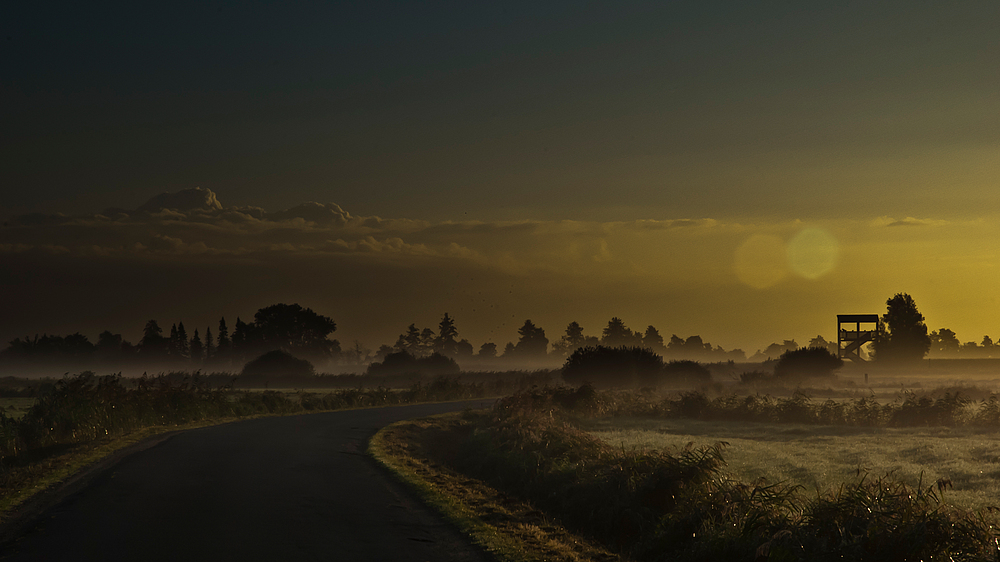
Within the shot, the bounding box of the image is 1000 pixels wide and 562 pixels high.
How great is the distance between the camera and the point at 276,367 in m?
98.6

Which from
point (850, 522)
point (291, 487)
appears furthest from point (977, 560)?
→ point (291, 487)

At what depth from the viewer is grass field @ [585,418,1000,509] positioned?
1866 cm

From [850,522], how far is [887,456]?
53.3 feet

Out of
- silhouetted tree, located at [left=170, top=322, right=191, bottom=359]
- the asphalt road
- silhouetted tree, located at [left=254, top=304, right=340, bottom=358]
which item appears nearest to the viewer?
the asphalt road

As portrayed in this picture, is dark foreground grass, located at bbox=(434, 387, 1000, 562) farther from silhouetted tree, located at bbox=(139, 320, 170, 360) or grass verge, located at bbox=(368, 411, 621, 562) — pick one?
silhouetted tree, located at bbox=(139, 320, 170, 360)

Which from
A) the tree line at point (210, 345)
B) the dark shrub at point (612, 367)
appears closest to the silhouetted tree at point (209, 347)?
the tree line at point (210, 345)

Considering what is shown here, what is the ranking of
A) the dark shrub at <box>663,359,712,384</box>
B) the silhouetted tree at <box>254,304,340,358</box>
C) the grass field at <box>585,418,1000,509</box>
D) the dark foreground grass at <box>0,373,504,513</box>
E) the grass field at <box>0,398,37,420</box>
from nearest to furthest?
the dark foreground grass at <box>0,373,504,513</box>
the grass field at <box>585,418,1000,509</box>
the grass field at <box>0,398,37,420</box>
the dark shrub at <box>663,359,712,384</box>
the silhouetted tree at <box>254,304,340,358</box>

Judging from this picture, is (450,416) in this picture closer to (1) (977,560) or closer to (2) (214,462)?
(2) (214,462)

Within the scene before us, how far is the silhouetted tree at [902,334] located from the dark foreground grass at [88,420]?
311ft

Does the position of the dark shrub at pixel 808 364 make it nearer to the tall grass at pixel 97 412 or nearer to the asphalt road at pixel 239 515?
the tall grass at pixel 97 412

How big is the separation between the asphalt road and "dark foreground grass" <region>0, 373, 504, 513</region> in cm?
163

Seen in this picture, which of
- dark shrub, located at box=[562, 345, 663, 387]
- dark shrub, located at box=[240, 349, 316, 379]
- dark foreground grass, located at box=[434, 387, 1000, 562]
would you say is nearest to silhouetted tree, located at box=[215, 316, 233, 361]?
dark shrub, located at box=[240, 349, 316, 379]

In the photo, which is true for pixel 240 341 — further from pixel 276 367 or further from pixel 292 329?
pixel 276 367

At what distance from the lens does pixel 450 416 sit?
38906 mm
